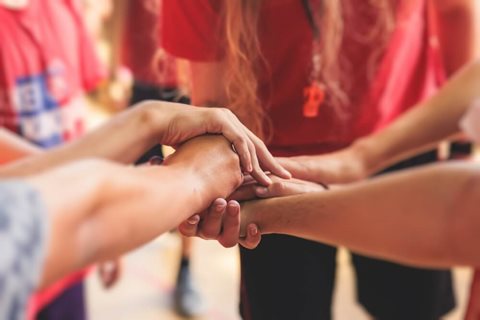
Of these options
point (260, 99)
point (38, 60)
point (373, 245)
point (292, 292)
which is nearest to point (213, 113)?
point (260, 99)

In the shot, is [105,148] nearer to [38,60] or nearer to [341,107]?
[341,107]

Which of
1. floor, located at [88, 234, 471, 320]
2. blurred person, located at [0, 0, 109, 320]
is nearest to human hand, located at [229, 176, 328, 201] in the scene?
blurred person, located at [0, 0, 109, 320]

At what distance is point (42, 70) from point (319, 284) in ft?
1.70

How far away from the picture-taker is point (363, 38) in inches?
26.9

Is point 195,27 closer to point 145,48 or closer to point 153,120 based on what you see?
point 153,120

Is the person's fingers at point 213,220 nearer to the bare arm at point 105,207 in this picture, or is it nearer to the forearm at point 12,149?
the bare arm at point 105,207

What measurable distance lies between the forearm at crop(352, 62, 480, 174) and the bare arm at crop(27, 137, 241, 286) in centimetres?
33

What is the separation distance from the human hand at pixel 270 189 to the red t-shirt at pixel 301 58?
3cm

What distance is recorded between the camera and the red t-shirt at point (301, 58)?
540mm

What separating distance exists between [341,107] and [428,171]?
11.8 inches

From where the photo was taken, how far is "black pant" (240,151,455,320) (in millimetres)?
589

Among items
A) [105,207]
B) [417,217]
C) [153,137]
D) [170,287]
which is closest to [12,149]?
[153,137]

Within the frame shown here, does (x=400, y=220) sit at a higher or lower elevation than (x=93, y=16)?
higher

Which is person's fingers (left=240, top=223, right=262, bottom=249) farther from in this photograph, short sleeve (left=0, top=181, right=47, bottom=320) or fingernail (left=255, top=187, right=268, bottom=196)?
short sleeve (left=0, top=181, right=47, bottom=320)
